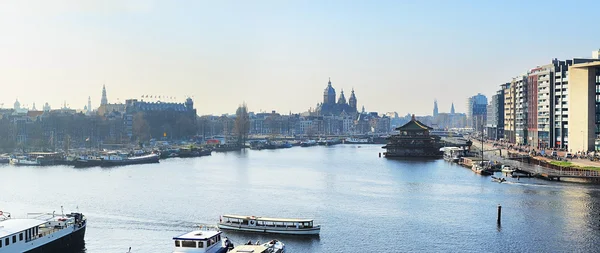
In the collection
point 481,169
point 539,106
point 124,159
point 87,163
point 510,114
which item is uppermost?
point 539,106

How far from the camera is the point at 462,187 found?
56.9m

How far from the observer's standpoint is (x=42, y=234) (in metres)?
31.8

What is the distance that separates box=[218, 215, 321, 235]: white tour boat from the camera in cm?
3650

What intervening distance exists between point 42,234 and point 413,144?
76.1 meters

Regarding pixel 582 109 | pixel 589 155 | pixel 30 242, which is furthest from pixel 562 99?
pixel 30 242

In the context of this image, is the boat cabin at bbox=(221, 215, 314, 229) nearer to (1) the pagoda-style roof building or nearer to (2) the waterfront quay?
(2) the waterfront quay

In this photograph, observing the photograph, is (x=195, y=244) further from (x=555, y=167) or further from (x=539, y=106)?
(x=539, y=106)

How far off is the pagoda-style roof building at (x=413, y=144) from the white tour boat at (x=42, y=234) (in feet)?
235

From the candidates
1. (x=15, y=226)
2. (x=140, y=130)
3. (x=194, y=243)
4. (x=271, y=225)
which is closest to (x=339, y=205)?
(x=271, y=225)

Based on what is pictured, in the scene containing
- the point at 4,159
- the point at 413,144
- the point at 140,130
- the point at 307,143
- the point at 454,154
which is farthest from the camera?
the point at 307,143

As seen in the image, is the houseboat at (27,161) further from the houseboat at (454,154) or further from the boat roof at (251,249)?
the boat roof at (251,249)

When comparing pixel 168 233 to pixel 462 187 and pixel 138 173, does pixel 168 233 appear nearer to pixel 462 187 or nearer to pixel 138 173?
pixel 462 187

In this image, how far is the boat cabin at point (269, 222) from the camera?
3672 cm

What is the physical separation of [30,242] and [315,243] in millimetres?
14192
